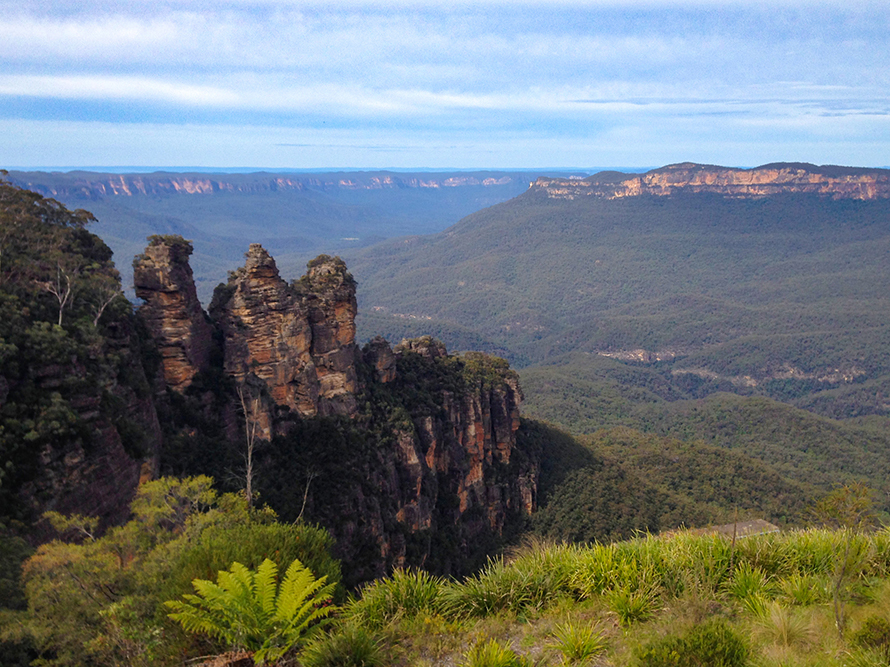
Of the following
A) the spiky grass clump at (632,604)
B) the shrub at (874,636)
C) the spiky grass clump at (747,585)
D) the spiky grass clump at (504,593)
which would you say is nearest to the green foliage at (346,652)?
the spiky grass clump at (504,593)

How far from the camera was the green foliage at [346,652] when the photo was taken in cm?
930

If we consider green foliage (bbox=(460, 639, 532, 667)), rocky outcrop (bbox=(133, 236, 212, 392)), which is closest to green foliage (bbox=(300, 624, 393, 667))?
green foliage (bbox=(460, 639, 532, 667))

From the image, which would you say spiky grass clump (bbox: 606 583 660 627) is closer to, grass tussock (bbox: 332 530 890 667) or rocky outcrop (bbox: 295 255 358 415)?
grass tussock (bbox: 332 530 890 667)

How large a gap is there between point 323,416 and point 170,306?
37.8ft

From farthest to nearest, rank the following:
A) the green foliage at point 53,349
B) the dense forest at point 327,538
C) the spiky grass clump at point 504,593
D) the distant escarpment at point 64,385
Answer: the green foliage at point 53,349
the distant escarpment at point 64,385
the spiky grass clump at point 504,593
the dense forest at point 327,538

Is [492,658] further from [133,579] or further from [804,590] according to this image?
[133,579]

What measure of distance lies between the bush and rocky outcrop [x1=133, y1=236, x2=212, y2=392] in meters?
28.1

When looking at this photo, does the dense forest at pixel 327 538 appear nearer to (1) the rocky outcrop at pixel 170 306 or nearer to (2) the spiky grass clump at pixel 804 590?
(2) the spiky grass clump at pixel 804 590

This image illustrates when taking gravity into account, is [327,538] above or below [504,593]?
below

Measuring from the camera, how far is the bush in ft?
29.1

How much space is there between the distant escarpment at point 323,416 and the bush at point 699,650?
20.0 m

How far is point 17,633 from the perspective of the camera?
1136cm

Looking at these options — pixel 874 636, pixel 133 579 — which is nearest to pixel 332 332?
pixel 133 579

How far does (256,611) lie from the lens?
1003 cm
